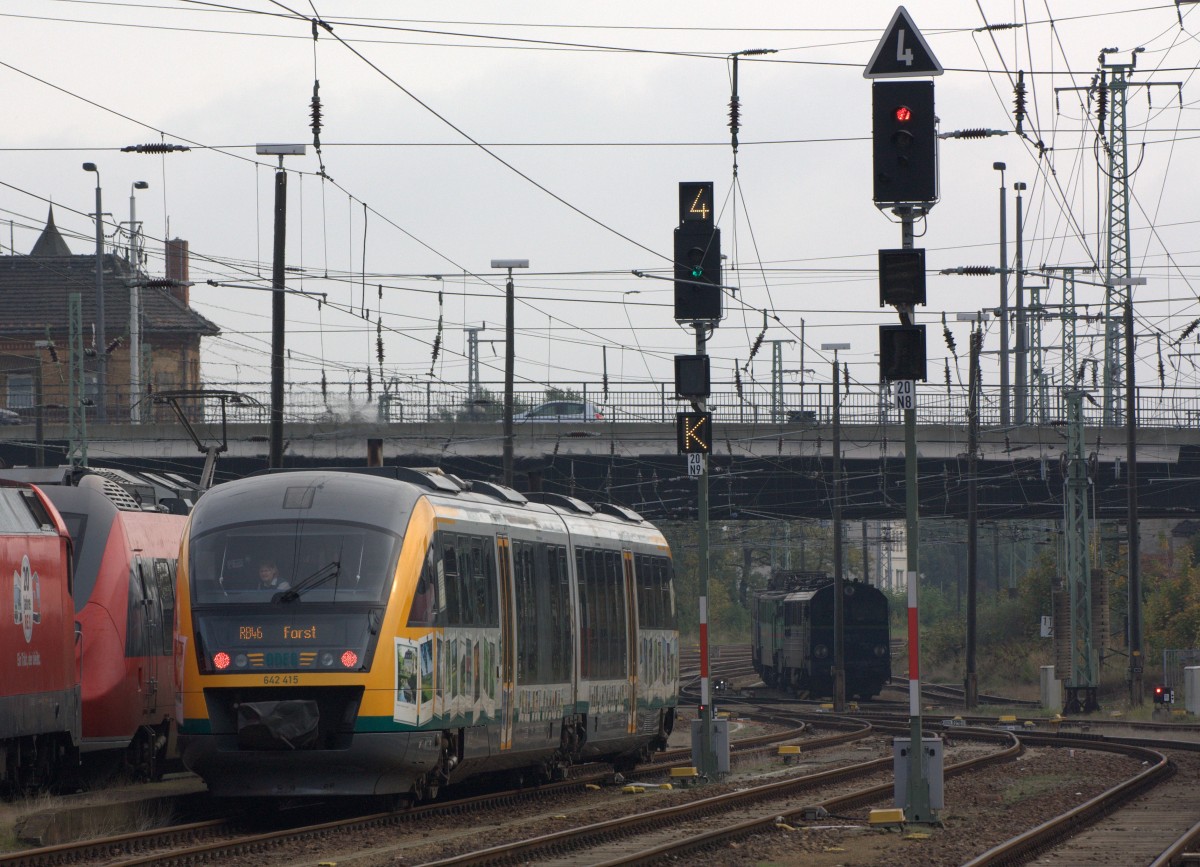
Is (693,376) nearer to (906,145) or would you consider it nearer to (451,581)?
(451,581)

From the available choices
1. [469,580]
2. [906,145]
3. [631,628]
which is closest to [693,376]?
[631,628]

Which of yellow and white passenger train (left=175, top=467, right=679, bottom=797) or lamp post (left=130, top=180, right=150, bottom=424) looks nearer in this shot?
yellow and white passenger train (left=175, top=467, right=679, bottom=797)

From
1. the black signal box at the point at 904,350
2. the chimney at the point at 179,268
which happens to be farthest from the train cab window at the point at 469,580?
the chimney at the point at 179,268

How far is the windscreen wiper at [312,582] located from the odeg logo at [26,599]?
2234mm

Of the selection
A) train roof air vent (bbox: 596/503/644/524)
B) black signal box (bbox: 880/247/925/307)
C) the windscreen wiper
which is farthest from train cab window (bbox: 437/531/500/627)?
Result: train roof air vent (bbox: 596/503/644/524)

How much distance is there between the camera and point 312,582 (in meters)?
16.0

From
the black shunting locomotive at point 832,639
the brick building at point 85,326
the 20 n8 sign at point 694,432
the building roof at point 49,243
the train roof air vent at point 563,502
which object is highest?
the building roof at point 49,243

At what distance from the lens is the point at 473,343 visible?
8612 centimetres

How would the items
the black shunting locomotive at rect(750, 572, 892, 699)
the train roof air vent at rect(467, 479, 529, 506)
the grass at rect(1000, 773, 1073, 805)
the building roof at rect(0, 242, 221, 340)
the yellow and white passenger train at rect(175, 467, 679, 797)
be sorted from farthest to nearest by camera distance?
the building roof at rect(0, 242, 221, 340) → the black shunting locomotive at rect(750, 572, 892, 699) → the grass at rect(1000, 773, 1073, 805) → the train roof air vent at rect(467, 479, 529, 506) → the yellow and white passenger train at rect(175, 467, 679, 797)

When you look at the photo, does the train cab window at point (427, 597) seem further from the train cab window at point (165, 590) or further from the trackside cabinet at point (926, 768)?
the train cab window at point (165, 590)

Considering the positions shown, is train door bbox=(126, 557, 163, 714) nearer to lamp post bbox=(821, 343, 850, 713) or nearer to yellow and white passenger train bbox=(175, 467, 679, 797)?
yellow and white passenger train bbox=(175, 467, 679, 797)

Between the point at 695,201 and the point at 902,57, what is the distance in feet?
20.6

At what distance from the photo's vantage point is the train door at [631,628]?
920 inches

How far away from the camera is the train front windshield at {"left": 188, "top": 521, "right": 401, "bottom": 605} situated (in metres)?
16.0
